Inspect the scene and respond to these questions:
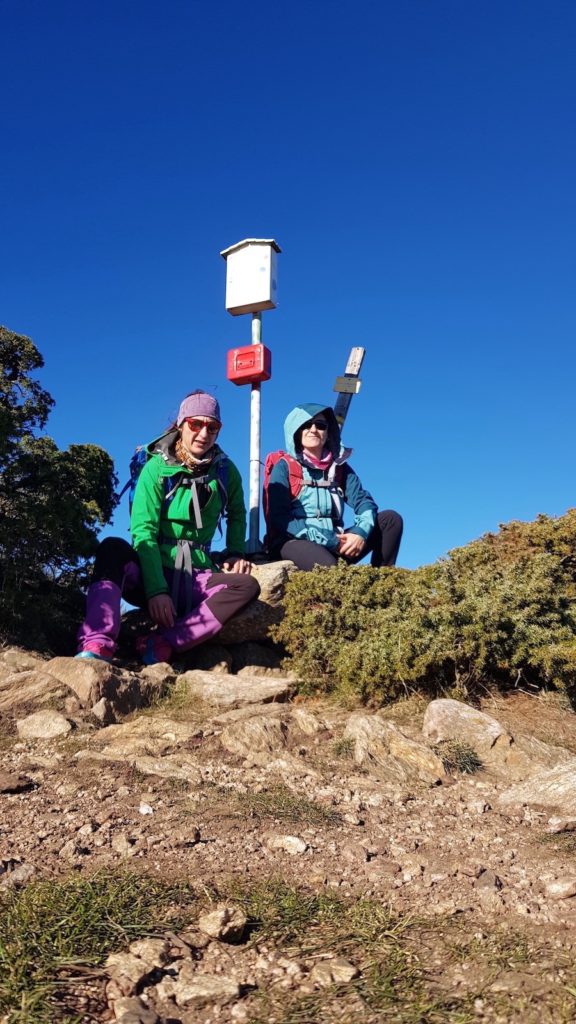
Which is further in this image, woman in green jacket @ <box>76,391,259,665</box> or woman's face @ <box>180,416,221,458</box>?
woman's face @ <box>180,416,221,458</box>

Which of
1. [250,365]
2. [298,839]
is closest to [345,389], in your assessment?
[250,365]

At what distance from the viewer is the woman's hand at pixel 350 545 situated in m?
7.24

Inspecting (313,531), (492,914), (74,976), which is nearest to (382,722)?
(492,914)

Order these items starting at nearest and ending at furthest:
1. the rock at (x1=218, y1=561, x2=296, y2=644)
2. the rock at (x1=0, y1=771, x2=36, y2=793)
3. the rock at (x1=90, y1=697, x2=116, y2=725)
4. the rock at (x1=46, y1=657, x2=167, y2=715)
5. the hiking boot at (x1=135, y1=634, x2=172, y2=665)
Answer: the rock at (x1=0, y1=771, x2=36, y2=793) → the rock at (x1=90, y1=697, x2=116, y2=725) → the rock at (x1=46, y1=657, x2=167, y2=715) → the hiking boot at (x1=135, y1=634, x2=172, y2=665) → the rock at (x1=218, y1=561, x2=296, y2=644)

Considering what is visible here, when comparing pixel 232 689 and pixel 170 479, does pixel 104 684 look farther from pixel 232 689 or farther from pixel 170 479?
pixel 170 479

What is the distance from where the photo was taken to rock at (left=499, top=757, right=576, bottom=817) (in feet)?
11.7

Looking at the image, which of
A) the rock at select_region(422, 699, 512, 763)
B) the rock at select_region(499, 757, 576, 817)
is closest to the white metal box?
the rock at select_region(422, 699, 512, 763)

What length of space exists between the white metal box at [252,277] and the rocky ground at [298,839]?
4.93 meters

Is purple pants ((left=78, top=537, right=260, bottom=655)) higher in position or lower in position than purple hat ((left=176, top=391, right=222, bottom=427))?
lower

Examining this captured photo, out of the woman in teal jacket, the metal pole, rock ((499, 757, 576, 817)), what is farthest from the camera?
the metal pole

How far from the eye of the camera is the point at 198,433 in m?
6.30

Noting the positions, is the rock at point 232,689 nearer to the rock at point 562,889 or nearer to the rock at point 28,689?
the rock at point 28,689

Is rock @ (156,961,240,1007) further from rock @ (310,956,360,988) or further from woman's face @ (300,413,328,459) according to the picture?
woman's face @ (300,413,328,459)

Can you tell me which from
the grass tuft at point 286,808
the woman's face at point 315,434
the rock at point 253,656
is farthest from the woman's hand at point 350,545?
the grass tuft at point 286,808
